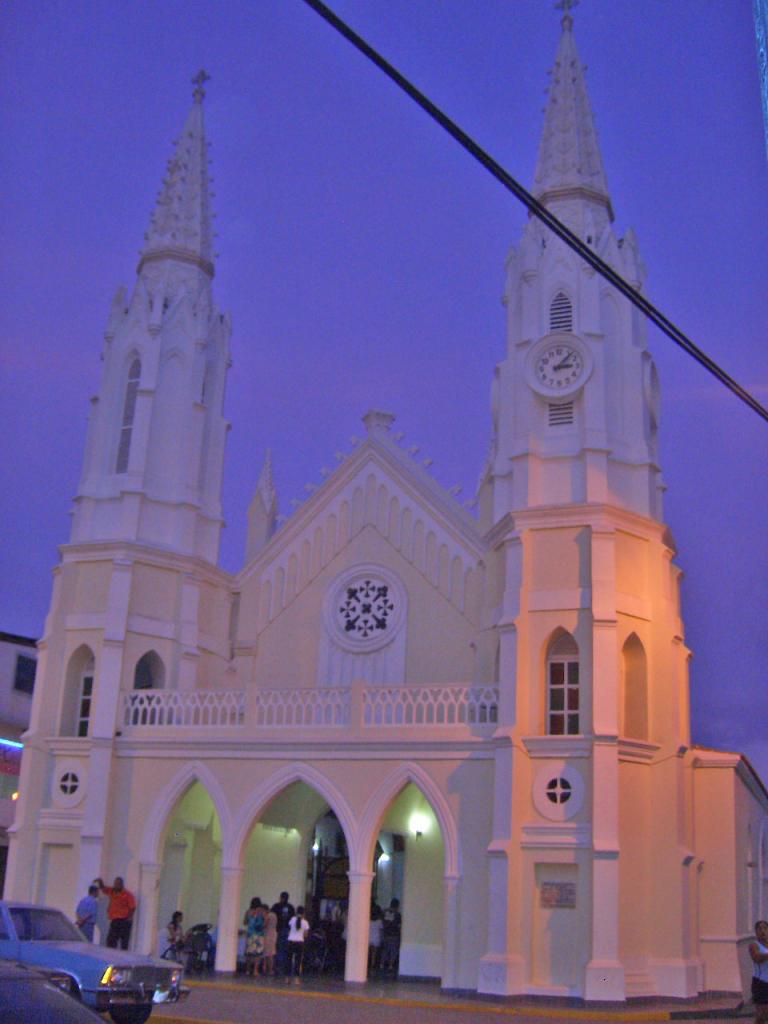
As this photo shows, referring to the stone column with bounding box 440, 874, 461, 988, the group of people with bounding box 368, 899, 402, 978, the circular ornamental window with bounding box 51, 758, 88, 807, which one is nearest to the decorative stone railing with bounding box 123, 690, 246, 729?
the circular ornamental window with bounding box 51, 758, 88, 807

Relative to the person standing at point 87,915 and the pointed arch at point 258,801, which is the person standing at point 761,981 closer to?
the person standing at point 87,915

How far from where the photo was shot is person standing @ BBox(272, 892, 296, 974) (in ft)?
85.5

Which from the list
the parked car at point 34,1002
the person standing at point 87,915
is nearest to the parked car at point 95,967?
the person standing at point 87,915

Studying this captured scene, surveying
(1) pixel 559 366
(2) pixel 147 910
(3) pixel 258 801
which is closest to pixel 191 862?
(2) pixel 147 910

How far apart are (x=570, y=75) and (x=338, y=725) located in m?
16.7

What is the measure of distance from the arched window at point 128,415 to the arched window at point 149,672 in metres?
4.63

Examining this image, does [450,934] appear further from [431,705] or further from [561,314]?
[561,314]

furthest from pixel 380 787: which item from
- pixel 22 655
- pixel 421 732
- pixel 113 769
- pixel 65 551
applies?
pixel 22 655

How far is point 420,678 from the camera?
29.6 meters

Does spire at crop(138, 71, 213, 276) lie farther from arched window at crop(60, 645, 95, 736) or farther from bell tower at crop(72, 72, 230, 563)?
arched window at crop(60, 645, 95, 736)

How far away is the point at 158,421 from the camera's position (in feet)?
104

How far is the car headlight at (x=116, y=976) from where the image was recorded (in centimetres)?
1466

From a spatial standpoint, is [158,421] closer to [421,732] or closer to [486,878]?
[421,732]

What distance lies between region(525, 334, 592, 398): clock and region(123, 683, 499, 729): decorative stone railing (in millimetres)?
6590
